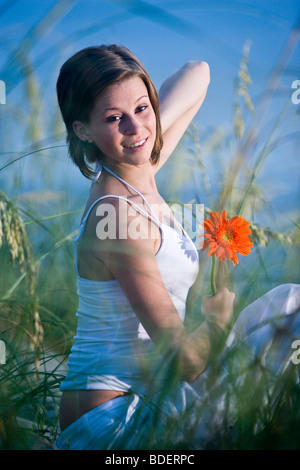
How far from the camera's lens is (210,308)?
882mm

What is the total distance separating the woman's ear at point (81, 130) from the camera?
1.04 metres

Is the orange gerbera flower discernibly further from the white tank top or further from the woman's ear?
the woman's ear

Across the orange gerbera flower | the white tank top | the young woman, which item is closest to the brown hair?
the young woman

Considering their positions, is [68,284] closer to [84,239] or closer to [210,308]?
[84,239]

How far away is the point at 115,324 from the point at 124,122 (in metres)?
0.41

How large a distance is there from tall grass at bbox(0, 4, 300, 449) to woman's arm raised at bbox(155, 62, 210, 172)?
0.16ft

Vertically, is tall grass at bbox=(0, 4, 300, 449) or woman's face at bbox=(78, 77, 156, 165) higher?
woman's face at bbox=(78, 77, 156, 165)

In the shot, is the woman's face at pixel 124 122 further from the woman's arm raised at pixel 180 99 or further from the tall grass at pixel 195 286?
the woman's arm raised at pixel 180 99

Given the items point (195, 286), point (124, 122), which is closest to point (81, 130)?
point (124, 122)

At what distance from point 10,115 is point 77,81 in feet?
0.81

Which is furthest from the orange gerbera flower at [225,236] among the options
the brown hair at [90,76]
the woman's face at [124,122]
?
the brown hair at [90,76]

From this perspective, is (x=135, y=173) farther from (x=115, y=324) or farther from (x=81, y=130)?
(x=115, y=324)

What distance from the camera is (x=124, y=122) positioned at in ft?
3.24

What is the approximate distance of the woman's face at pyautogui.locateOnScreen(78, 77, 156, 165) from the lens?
975 millimetres
